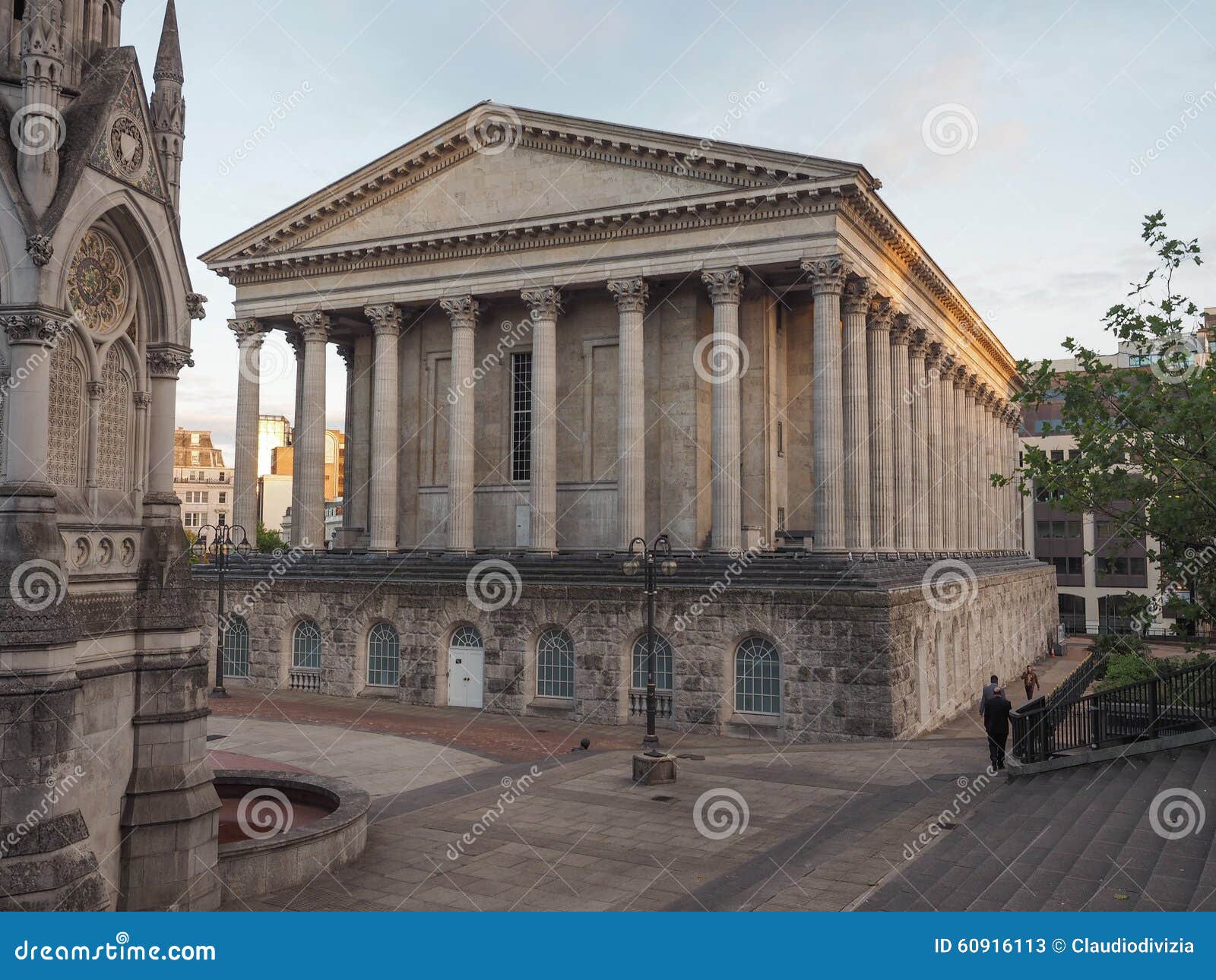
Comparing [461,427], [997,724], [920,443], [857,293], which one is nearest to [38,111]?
[997,724]

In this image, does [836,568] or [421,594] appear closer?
[836,568]

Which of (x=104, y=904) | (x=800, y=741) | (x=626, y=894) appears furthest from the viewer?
(x=800, y=741)

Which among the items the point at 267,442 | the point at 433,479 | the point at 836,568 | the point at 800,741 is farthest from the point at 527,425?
the point at 267,442

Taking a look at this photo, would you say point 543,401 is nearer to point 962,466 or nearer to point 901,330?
point 901,330

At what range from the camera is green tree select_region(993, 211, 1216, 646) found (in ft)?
54.1

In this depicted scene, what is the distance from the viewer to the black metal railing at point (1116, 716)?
18.4 m

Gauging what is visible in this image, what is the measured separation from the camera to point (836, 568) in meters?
28.2

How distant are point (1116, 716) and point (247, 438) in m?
34.2

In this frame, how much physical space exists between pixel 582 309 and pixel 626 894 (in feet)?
96.7

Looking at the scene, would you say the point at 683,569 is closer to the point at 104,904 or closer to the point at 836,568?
the point at 836,568

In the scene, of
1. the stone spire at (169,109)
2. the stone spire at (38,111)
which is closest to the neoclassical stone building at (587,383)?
the stone spire at (169,109)

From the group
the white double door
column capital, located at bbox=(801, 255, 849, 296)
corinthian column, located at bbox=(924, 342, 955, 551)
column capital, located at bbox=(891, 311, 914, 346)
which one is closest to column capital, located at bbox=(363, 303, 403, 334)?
the white double door

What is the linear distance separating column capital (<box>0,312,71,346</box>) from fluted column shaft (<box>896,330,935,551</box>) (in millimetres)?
35153

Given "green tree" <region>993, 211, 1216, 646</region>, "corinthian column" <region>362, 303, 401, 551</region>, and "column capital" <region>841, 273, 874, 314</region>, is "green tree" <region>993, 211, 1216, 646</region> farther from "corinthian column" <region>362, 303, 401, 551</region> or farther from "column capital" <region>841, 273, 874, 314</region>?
"corinthian column" <region>362, 303, 401, 551</region>
